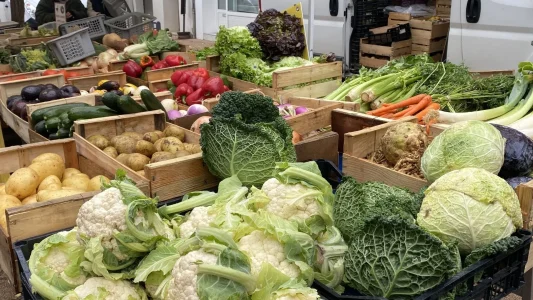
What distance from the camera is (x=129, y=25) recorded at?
336 inches

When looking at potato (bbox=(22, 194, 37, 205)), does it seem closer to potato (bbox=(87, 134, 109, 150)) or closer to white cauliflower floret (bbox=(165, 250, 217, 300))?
potato (bbox=(87, 134, 109, 150))

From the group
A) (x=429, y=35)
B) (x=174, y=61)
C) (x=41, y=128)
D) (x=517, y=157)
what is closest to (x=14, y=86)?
(x=41, y=128)

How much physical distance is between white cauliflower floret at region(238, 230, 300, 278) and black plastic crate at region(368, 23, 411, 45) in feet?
18.2

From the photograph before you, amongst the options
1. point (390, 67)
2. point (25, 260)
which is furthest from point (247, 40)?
point (25, 260)

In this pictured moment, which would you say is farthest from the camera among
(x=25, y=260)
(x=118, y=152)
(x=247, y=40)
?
(x=247, y=40)

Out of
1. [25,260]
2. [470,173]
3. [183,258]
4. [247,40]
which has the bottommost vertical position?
[25,260]

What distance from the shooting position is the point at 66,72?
18.2ft

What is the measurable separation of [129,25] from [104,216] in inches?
Answer: 294

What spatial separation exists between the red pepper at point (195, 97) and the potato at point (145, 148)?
1.57m

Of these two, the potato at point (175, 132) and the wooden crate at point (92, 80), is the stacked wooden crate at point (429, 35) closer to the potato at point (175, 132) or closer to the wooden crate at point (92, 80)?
the wooden crate at point (92, 80)

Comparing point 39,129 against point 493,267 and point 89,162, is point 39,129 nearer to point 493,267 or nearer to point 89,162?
point 89,162

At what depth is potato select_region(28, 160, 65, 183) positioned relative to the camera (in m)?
2.94

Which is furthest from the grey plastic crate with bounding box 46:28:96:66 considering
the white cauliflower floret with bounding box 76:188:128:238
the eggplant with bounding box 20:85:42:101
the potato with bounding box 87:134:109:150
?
the white cauliflower floret with bounding box 76:188:128:238

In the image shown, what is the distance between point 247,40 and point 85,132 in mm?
2237
